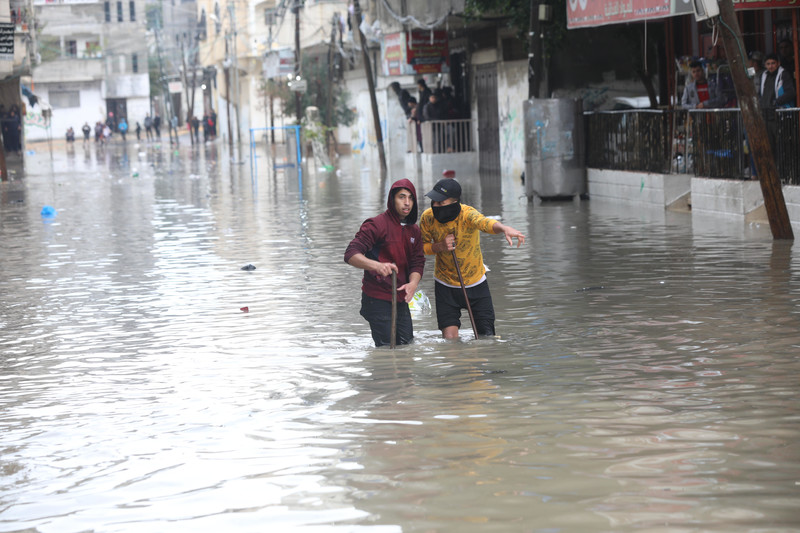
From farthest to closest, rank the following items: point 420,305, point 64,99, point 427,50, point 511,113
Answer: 1. point 64,99
2. point 427,50
3. point 511,113
4. point 420,305

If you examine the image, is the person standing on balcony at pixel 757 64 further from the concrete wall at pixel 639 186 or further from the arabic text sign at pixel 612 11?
the concrete wall at pixel 639 186

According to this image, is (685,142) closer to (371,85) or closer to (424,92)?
(424,92)

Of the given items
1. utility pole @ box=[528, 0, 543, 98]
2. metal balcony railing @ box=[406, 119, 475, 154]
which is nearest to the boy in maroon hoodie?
utility pole @ box=[528, 0, 543, 98]

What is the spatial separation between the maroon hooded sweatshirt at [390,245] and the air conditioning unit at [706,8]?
6800mm

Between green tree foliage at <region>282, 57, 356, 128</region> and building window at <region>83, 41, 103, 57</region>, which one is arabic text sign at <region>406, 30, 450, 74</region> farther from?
building window at <region>83, 41, 103, 57</region>

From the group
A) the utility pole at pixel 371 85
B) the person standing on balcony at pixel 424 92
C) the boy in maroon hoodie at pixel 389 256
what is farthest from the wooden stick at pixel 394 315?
the utility pole at pixel 371 85

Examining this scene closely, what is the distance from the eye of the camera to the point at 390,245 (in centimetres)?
801

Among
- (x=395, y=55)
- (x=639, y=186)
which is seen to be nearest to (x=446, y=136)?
(x=395, y=55)

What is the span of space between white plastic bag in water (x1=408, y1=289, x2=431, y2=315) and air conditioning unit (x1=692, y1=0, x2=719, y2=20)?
5.44 meters

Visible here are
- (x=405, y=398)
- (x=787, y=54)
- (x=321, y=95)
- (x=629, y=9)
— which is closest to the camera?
(x=405, y=398)

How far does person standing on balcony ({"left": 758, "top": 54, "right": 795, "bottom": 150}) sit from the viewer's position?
50.4ft

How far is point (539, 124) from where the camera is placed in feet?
69.9

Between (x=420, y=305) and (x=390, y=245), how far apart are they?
93.7 inches

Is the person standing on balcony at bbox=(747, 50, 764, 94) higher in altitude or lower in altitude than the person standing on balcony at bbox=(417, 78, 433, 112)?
lower
